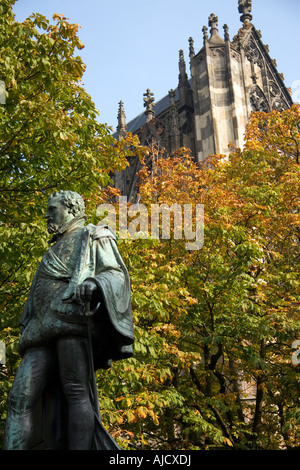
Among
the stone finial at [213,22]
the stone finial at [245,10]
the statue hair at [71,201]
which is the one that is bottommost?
the statue hair at [71,201]

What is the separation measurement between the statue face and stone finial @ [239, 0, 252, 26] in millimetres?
33892

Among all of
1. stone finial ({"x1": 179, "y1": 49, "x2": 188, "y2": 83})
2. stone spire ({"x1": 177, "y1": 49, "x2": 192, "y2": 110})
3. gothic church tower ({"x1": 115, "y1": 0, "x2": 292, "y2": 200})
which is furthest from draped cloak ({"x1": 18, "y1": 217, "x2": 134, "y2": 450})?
stone finial ({"x1": 179, "y1": 49, "x2": 188, "y2": 83})

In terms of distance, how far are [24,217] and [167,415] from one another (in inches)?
274

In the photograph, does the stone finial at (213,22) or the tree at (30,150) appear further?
the stone finial at (213,22)

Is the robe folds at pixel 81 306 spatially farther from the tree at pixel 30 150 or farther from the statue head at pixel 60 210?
the tree at pixel 30 150

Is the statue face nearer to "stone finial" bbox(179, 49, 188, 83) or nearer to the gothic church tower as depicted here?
the gothic church tower

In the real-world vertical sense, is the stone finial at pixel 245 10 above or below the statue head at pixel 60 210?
above

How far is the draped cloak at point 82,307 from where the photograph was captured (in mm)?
3834

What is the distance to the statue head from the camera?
4.45m

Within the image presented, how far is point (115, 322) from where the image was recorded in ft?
12.4

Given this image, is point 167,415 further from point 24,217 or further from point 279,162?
point 279,162

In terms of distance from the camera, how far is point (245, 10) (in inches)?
1393

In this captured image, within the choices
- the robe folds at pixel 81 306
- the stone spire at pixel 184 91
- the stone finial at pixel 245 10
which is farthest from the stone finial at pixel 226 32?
the robe folds at pixel 81 306

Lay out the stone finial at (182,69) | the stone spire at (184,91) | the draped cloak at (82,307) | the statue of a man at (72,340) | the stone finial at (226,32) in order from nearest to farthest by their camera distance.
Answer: the statue of a man at (72,340)
the draped cloak at (82,307)
the stone finial at (226,32)
the stone spire at (184,91)
the stone finial at (182,69)
